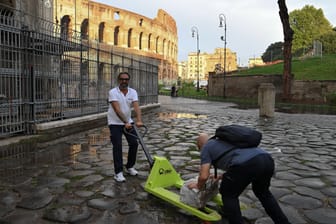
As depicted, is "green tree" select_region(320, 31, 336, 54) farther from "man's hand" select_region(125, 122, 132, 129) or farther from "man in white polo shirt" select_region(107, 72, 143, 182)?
"man's hand" select_region(125, 122, 132, 129)

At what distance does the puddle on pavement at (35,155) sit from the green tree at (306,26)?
61702 millimetres

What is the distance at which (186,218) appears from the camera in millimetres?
3789

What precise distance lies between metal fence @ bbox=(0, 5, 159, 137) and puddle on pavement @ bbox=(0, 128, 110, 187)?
0.63 meters

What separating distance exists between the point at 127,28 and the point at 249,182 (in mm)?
57692

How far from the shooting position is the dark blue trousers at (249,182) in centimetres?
313

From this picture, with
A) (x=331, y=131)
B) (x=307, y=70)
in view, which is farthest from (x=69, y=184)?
(x=307, y=70)

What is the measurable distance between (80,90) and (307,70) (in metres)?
28.3

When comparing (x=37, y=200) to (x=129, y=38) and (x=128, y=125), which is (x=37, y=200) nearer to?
(x=128, y=125)

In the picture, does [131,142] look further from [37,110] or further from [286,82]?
[286,82]

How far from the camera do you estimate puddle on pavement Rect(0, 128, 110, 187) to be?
5459 mm

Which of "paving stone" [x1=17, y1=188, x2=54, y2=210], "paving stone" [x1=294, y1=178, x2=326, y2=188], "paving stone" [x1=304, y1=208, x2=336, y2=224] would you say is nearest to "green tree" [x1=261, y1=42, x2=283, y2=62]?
"paving stone" [x1=294, y1=178, x2=326, y2=188]

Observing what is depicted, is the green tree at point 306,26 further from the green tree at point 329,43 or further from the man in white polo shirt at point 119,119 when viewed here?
the man in white polo shirt at point 119,119

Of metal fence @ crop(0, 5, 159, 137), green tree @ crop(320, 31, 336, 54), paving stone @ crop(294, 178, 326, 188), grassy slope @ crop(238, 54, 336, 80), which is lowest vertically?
paving stone @ crop(294, 178, 326, 188)

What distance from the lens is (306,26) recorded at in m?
64.9
